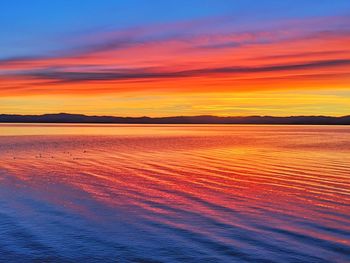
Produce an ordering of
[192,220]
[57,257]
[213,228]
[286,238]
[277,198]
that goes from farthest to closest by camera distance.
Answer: [277,198] → [192,220] → [213,228] → [286,238] → [57,257]

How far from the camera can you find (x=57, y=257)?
35.7 feet

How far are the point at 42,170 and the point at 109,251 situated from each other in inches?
750

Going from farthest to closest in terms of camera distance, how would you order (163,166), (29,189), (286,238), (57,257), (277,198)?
(163,166) → (29,189) → (277,198) → (286,238) → (57,257)

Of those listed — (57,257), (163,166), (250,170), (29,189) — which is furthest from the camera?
(163,166)

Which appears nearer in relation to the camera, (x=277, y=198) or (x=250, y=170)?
(x=277, y=198)

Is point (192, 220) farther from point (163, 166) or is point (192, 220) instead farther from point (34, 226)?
point (163, 166)

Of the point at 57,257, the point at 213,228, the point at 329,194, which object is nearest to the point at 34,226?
the point at 57,257

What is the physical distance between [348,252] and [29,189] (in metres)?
15.2

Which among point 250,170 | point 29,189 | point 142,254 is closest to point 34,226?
point 142,254

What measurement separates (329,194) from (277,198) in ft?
8.52

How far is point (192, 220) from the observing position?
14.5m

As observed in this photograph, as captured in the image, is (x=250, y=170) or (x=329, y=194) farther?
(x=250, y=170)

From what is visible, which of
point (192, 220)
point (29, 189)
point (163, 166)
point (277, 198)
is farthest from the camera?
point (163, 166)

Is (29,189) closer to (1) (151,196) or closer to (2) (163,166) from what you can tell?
(1) (151,196)
